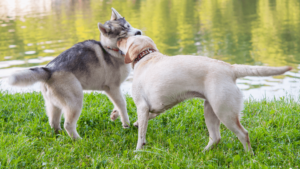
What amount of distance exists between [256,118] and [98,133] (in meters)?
2.49

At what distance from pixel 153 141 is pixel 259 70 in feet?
5.49

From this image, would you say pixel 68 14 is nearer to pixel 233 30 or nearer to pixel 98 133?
pixel 233 30

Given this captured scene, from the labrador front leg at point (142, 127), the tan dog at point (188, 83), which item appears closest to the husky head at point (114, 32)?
the tan dog at point (188, 83)

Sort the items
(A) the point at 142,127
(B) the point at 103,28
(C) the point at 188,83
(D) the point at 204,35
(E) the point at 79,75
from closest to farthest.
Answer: (C) the point at 188,83
(A) the point at 142,127
(E) the point at 79,75
(B) the point at 103,28
(D) the point at 204,35

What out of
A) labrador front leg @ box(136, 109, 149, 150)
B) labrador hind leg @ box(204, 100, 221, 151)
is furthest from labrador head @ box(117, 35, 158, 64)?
labrador hind leg @ box(204, 100, 221, 151)

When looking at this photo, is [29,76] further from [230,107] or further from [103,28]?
[230,107]

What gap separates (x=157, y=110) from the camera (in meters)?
3.62

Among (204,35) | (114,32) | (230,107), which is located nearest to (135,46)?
(114,32)

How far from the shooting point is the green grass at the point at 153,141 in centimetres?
326

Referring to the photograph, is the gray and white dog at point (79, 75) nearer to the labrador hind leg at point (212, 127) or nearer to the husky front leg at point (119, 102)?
the husky front leg at point (119, 102)

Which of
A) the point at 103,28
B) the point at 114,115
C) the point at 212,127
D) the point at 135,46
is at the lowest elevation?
the point at 114,115

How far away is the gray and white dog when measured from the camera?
12.9ft

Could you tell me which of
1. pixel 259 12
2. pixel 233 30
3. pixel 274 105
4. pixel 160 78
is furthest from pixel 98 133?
pixel 259 12

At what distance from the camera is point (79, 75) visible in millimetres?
4125
